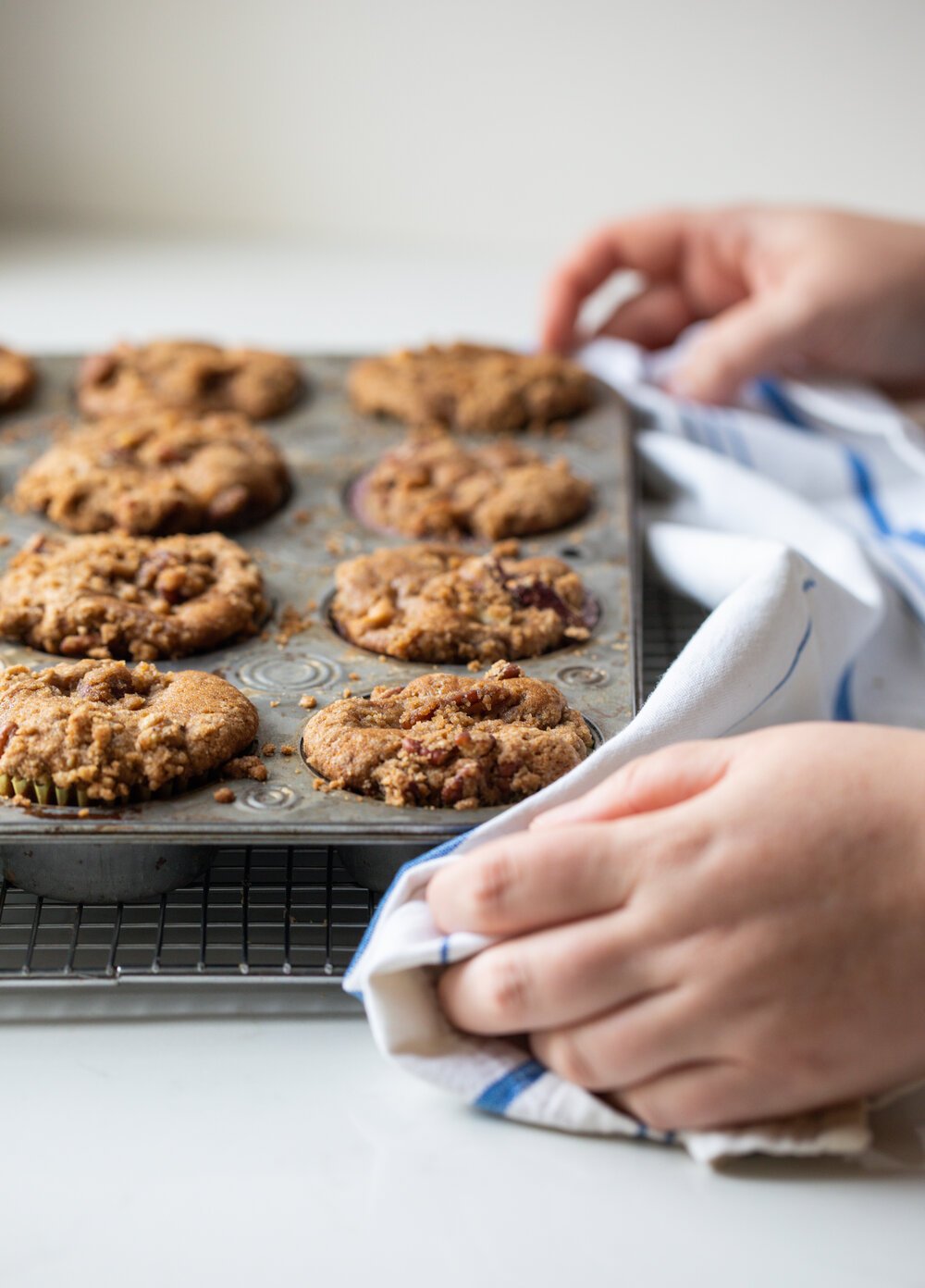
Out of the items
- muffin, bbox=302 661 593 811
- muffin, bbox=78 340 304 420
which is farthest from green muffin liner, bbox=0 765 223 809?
muffin, bbox=78 340 304 420

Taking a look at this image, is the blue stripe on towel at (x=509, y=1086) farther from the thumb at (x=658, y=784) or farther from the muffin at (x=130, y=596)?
the muffin at (x=130, y=596)

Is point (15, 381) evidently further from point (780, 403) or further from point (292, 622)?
point (780, 403)

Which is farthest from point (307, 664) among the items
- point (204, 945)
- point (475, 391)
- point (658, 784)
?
point (475, 391)

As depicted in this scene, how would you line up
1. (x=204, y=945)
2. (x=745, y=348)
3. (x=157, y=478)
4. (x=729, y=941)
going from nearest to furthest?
(x=729, y=941)
(x=204, y=945)
(x=157, y=478)
(x=745, y=348)

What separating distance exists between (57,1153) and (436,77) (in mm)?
2849

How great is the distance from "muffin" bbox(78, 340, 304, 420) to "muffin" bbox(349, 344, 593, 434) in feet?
0.37

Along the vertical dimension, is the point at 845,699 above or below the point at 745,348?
below

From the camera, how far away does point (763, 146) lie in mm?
3352

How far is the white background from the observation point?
3.19 metres

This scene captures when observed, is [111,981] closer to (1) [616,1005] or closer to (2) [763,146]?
(1) [616,1005]

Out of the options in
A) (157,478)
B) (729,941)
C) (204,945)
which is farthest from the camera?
(157,478)

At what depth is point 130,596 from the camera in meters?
1.39

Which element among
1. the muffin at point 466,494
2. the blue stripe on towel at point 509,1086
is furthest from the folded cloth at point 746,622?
the muffin at point 466,494

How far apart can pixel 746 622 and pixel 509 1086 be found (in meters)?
0.49
